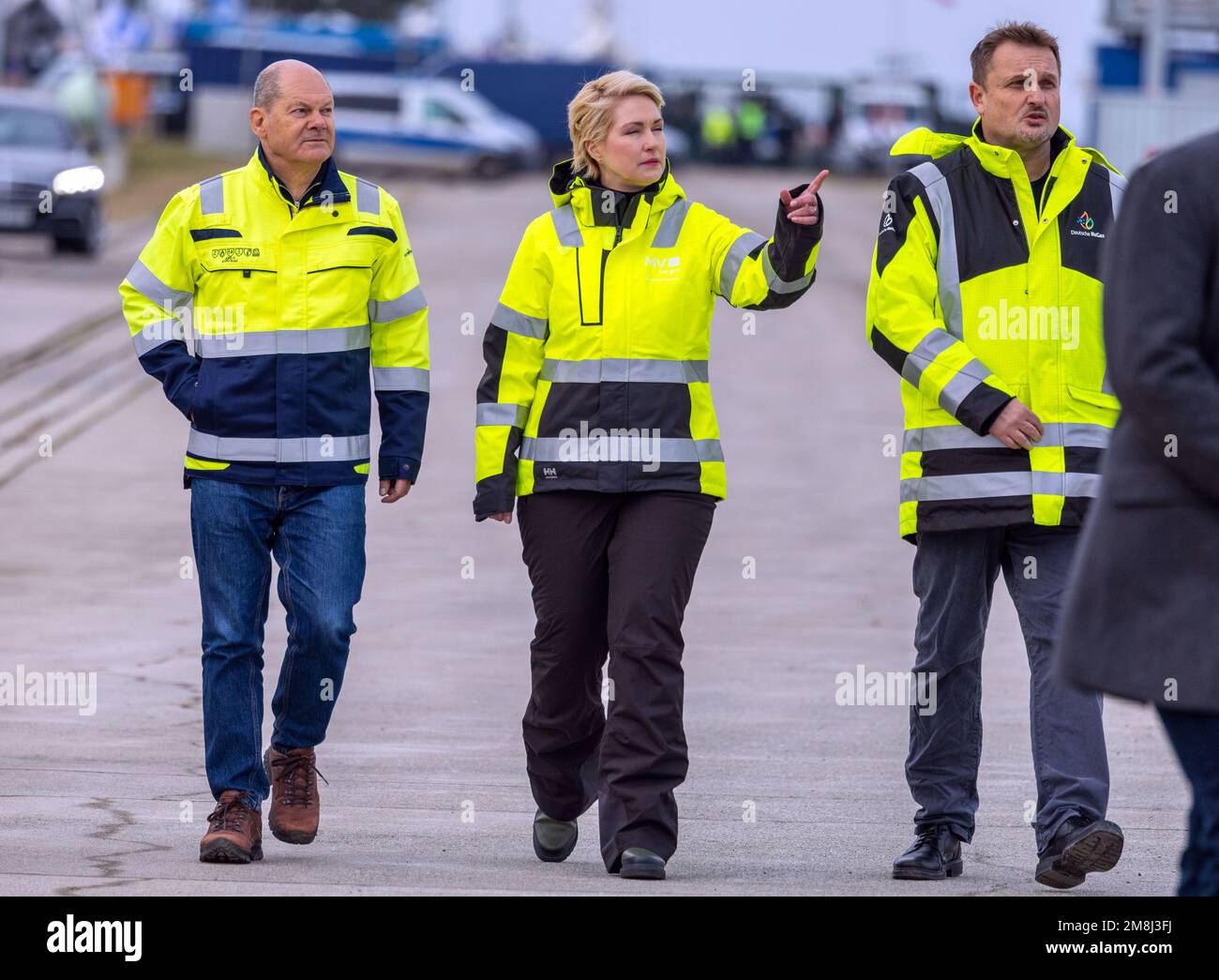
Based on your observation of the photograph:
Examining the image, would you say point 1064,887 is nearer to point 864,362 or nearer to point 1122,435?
point 1122,435

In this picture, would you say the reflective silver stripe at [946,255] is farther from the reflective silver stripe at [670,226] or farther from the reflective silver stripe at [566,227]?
the reflective silver stripe at [566,227]

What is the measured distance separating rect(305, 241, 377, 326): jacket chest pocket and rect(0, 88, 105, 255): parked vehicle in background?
22163 mm

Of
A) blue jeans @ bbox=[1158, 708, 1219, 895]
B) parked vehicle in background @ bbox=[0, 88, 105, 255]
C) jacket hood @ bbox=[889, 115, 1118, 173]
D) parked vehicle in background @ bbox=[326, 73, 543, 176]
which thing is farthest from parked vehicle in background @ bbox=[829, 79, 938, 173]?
blue jeans @ bbox=[1158, 708, 1219, 895]

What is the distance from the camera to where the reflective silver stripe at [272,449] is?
6250mm

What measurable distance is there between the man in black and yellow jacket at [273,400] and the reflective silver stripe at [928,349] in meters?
1.44

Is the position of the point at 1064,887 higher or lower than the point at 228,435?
lower

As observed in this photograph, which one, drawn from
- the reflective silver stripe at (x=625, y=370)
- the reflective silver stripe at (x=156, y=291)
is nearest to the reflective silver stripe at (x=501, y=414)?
the reflective silver stripe at (x=625, y=370)

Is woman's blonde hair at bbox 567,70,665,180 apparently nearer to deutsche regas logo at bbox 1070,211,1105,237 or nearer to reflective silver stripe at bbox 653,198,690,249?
reflective silver stripe at bbox 653,198,690,249

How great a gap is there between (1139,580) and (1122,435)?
0.26 meters

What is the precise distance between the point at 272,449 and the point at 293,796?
3.13 ft

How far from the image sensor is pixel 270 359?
6293mm

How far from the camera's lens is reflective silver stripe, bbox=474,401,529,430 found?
6.31 meters
